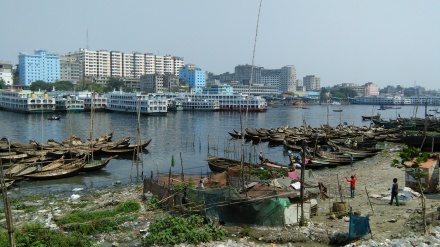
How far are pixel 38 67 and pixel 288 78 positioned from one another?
11335 centimetres

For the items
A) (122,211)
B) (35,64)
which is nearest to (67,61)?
A: (35,64)

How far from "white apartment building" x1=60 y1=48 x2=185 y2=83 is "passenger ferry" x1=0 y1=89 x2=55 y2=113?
4433cm

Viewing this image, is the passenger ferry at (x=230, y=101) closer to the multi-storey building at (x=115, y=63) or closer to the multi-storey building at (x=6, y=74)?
the multi-storey building at (x=6, y=74)

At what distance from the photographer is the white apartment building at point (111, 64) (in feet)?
410

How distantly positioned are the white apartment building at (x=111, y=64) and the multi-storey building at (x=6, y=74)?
14.8 metres

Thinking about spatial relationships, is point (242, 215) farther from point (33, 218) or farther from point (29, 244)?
point (33, 218)

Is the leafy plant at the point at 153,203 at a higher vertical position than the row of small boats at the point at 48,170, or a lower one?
higher

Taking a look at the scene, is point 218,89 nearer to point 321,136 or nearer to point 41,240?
point 321,136

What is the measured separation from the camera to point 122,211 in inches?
531

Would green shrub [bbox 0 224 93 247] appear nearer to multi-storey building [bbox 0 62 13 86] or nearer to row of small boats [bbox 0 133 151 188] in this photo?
row of small boats [bbox 0 133 151 188]

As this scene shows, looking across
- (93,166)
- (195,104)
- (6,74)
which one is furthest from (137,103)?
(6,74)

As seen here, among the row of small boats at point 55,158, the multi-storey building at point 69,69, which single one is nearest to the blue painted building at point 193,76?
the multi-storey building at point 69,69

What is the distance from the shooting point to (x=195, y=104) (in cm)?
8831

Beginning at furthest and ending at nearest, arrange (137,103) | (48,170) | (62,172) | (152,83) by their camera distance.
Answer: (152,83)
(137,103)
(62,172)
(48,170)
